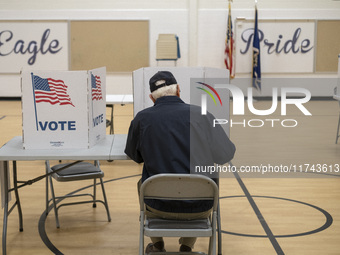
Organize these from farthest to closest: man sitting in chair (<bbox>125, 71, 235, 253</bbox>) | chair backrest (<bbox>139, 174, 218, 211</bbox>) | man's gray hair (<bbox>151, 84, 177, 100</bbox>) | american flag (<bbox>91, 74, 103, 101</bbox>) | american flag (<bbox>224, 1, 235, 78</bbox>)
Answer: american flag (<bbox>224, 1, 235, 78</bbox>), american flag (<bbox>91, 74, 103, 101</bbox>), man's gray hair (<bbox>151, 84, 177, 100</bbox>), man sitting in chair (<bbox>125, 71, 235, 253</bbox>), chair backrest (<bbox>139, 174, 218, 211</bbox>)

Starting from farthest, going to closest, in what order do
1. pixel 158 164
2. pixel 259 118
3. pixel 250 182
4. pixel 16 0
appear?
pixel 16 0, pixel 259 118, pixel 250 182, pixel 158 164

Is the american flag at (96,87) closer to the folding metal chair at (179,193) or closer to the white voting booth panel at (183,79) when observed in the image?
the white voting booth panel at (183,79)

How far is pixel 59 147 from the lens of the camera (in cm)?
332

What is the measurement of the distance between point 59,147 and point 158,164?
35.6 inches

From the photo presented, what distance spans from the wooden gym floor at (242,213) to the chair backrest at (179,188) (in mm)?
940

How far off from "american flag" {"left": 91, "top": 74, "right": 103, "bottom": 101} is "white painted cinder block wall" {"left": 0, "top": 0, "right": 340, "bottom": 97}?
28.6 feet

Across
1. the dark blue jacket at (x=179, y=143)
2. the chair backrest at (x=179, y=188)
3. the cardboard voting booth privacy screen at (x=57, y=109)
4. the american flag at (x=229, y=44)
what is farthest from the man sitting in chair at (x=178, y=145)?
the american flag at (x=229, y=44)

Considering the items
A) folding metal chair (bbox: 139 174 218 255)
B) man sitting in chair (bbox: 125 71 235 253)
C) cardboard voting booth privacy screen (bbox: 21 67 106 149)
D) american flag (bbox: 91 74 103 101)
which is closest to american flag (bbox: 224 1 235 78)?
american flag (bbox: 91 74 103 101)

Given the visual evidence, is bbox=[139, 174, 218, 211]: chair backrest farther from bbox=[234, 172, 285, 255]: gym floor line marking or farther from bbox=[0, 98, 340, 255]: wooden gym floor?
bbox=[234, 172, 285, 255]: gym floor line marking

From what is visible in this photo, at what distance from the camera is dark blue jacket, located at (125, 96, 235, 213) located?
2.70 metres

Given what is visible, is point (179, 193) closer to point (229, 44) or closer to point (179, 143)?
point (179, 143)

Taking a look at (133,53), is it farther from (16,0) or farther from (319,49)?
(319,49)

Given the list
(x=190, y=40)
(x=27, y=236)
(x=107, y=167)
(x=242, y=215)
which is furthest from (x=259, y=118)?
(x=27, y=236)

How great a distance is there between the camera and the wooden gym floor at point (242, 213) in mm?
3467
